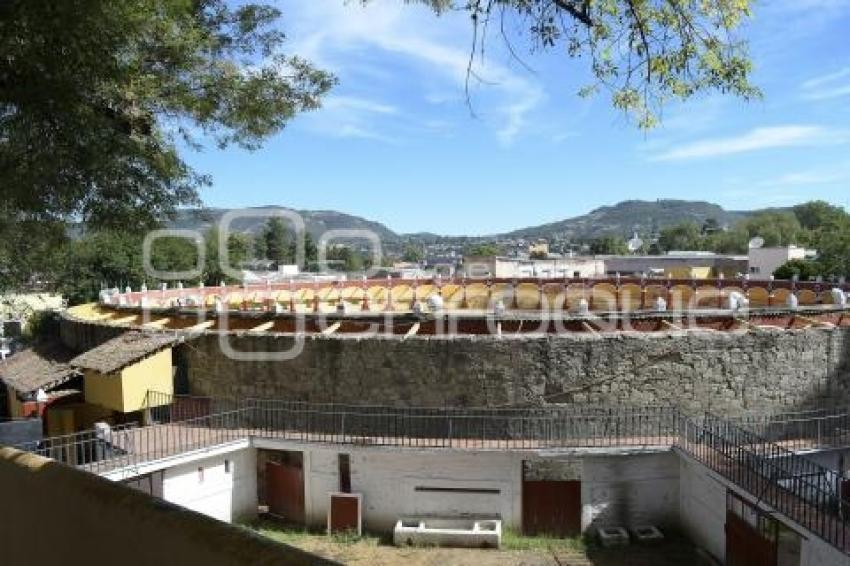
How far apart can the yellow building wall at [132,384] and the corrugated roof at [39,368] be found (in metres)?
0.96

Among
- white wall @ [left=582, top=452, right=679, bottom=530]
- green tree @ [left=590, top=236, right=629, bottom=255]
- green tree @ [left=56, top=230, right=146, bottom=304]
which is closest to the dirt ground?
white wall @ [left=582, top=452, right=679, bottom=530]

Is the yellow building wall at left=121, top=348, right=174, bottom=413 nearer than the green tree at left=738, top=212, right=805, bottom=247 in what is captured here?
Yes

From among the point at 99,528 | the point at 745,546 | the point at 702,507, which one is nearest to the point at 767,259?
the point at 702,507

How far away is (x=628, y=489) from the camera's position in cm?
1505

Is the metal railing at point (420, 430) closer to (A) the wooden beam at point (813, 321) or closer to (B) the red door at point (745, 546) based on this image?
(B) the red door at point (745, 546)

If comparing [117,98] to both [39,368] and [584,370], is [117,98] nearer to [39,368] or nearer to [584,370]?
[584,370]

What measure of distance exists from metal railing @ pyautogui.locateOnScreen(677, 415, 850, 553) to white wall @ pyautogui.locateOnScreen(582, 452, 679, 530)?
2.60 ft

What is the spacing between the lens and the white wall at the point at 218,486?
49.9 ft

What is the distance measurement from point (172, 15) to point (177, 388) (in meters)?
12.2

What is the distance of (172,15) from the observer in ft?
25.5

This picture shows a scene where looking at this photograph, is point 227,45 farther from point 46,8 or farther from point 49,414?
point 49,414

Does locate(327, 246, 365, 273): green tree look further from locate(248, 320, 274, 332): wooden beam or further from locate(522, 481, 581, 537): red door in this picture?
locate(522, 481, 581, 537): red door

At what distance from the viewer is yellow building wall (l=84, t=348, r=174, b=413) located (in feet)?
53.9

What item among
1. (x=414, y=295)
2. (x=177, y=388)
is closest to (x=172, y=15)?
(x=177, y=388)
